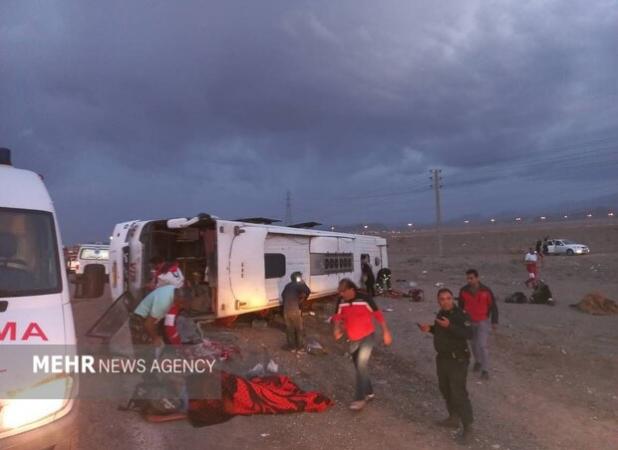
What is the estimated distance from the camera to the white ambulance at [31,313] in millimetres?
3684

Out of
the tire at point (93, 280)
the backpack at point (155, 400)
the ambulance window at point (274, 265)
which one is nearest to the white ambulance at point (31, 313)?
the tire at point (93, 280)

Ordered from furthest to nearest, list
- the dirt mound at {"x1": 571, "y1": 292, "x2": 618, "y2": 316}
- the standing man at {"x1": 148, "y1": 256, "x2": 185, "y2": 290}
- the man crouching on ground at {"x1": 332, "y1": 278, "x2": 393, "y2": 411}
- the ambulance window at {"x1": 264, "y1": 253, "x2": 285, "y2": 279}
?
1. the dirt mound at {"x1": 571, "y1": 292, "x2": 618, "y2": 316}
2. the ambulance window at {"x1": 264, "y1": 253, "x2": 285, "y2": 279}
3. the standing man at {"x1": 148, "y1": 256, "x2": 185, "y2": 290}
4. the man crouching on ground at {"x1": 332, "y1": 278, "x2": 393, "y2": 411}

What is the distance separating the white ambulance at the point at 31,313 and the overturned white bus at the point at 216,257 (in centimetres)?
573

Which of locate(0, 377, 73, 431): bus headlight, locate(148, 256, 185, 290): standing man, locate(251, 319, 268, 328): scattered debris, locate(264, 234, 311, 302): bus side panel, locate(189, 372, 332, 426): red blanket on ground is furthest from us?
locate(251, 319, 268, 328): scattered debris

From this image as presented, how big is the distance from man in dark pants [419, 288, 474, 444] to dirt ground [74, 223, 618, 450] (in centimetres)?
27

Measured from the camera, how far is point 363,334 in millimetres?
6840

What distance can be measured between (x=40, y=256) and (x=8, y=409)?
4.35 ft

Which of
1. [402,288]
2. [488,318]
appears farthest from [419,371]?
[402,288]

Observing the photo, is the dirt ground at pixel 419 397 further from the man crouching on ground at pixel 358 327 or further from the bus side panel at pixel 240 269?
the bus side panel at pixel 240 269

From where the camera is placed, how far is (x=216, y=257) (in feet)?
34.1

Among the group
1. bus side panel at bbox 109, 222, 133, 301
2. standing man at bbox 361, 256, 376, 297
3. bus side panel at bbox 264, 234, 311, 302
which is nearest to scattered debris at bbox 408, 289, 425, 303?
standing man at bbox 361, 256, 376, 297

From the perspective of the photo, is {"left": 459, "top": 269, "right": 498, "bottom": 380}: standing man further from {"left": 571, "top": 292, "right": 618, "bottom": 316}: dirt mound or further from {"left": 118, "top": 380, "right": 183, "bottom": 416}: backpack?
{"left": 571, "top": 292, "right": 618, "bottom": 316}: dirt mound

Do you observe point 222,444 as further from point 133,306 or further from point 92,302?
point 92,302

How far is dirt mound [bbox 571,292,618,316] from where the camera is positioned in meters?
15.9
